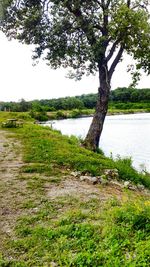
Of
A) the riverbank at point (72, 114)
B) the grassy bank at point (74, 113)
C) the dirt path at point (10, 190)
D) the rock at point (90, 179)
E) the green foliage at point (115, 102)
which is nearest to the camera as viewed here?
the dirt path at point (10, 190)

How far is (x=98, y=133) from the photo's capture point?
19.6 metres

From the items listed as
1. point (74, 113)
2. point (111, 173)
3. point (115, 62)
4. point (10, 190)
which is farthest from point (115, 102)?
point (10, 190)

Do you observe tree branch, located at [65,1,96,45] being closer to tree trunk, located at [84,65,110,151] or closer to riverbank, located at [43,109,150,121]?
tree trunk, located at [84,65,110,151]

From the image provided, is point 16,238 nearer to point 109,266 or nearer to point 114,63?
point 109,266

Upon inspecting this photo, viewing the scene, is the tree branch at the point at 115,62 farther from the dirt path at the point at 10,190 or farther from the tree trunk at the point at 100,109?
the dirt path at the point at 10,190

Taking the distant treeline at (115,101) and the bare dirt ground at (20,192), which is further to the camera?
the distant treeline at (115,101)

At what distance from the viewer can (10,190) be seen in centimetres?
895

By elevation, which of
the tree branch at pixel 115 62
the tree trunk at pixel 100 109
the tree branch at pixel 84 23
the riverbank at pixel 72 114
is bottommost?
the riverbank at pixel 72 114

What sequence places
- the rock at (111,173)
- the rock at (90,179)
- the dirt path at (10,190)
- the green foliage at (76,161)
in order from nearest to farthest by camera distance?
the dirt path at (10,190) < the rock at (90,179) < the rock at (111,173) < the green foliage at (76,161)

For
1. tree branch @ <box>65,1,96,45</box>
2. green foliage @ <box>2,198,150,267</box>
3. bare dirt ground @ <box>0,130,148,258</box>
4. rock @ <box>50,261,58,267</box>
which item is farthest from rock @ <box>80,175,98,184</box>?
tree branch @ <box>65,1,96,45</box>

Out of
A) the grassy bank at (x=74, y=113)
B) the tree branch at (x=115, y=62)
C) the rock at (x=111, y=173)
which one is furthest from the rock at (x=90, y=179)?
the grassy bank at (x=74, y=113)

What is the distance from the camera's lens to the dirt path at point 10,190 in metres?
6.82

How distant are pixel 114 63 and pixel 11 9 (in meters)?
6.73

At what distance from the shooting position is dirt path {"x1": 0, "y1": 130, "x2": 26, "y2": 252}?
682 cm
